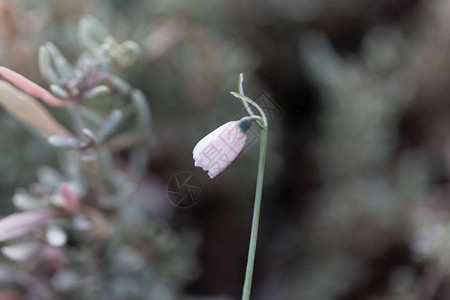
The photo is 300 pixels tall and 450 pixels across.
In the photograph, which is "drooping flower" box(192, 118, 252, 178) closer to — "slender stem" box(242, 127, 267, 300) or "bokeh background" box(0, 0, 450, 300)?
"slender stem" box(242, 127, 267, 300)

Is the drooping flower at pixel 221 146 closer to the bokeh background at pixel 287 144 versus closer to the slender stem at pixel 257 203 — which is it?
the slender stem at pixel 257 203

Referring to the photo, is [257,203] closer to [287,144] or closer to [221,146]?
[221,146]

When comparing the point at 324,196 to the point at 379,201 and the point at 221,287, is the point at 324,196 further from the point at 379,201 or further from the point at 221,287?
the point at 221,287

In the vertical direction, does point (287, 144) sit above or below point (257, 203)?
above

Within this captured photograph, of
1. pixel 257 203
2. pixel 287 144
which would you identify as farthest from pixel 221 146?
pixel 287 144

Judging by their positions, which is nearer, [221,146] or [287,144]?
[221,146]

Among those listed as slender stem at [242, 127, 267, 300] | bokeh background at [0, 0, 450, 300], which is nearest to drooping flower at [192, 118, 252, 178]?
slender stem at [242, 127, 267, 300]
